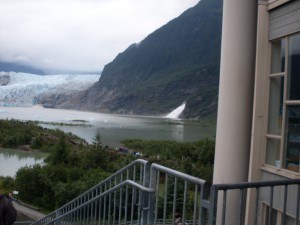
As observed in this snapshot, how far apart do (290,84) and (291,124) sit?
0.50 m

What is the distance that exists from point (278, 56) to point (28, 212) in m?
22.1

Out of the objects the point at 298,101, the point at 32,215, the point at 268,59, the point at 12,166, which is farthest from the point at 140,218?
the point at 12,166

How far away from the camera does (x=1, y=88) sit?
199750mm

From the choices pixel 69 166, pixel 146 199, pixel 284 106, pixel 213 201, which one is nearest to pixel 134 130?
pixel 69 166

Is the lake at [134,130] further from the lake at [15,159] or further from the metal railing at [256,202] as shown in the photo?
the metal railing at [256,202]

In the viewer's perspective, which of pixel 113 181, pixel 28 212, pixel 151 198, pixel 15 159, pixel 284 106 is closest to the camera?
pixel 151 198

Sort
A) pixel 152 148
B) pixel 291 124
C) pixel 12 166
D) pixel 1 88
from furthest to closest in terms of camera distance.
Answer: pixel 1 88
pixel 152 148
pixel 12 166
pixel 291 124

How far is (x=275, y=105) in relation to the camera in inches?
235

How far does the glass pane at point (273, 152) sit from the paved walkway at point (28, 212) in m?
20.0

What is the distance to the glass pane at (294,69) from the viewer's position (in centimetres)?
540

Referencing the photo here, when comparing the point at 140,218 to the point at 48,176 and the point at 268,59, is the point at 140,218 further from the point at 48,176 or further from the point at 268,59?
the point at 48,176

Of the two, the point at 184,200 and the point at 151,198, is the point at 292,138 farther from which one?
the point at 184,200

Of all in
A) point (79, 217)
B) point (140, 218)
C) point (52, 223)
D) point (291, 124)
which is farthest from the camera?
point (52, 223)

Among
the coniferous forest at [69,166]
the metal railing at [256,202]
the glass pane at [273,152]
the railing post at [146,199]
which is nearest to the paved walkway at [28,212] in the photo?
the coniferous forest at [69,166]
